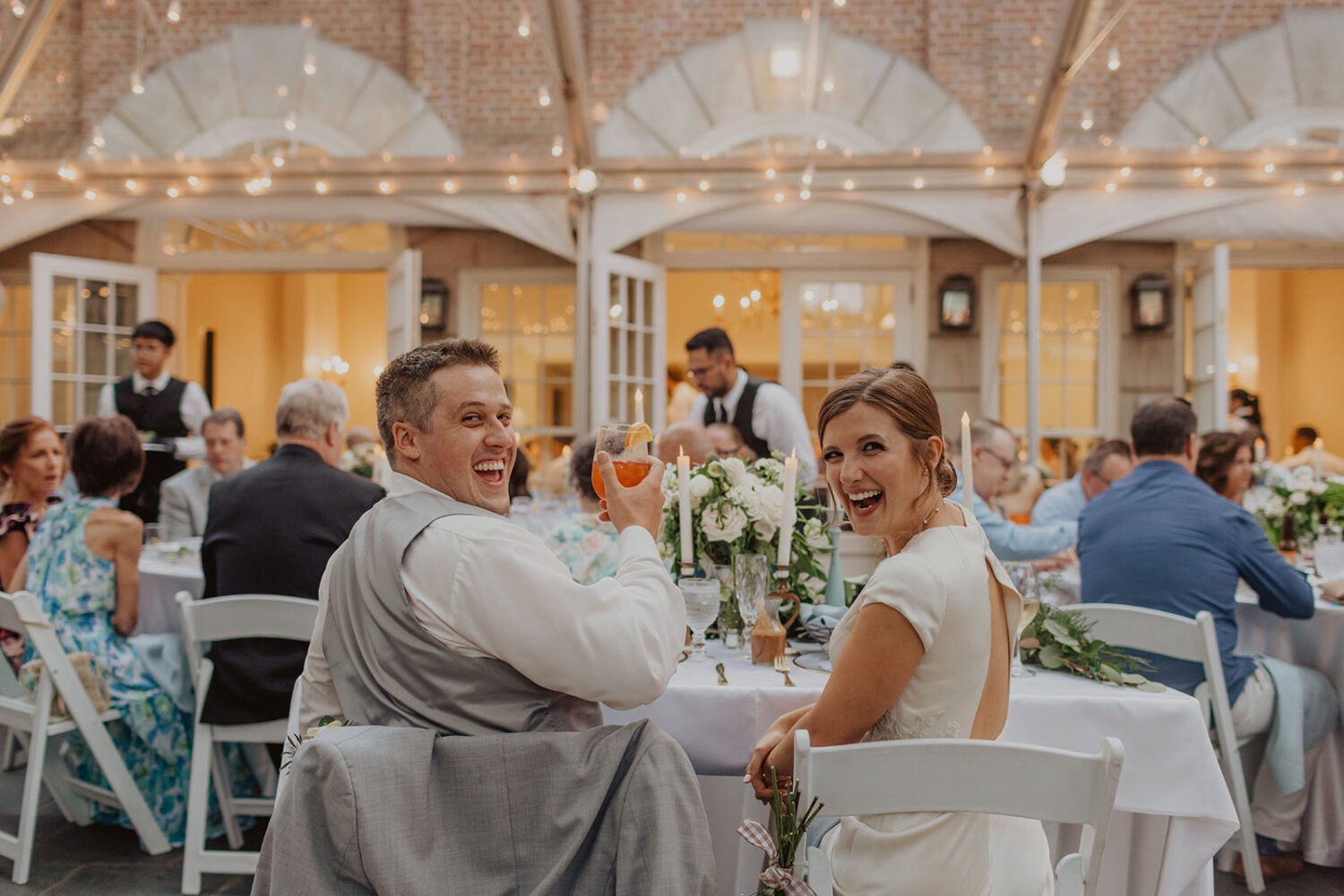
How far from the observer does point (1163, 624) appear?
102 inches

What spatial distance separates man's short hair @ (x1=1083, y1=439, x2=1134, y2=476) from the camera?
439 cm

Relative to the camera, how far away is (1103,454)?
4.40 m

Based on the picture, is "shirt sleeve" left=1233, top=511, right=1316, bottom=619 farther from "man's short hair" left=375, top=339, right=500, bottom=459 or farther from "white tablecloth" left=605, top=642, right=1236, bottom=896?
"man's short hair" left=375, top=339, right=500, bottom=459

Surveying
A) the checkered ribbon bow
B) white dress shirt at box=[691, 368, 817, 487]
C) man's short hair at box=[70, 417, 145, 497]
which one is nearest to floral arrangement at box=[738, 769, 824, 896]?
the checkered ribbon bow

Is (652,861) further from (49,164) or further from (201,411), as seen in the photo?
(49,164)

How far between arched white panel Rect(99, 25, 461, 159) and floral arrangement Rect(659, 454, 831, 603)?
668cm

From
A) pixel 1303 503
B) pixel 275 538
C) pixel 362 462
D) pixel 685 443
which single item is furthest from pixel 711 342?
pixel 275 538

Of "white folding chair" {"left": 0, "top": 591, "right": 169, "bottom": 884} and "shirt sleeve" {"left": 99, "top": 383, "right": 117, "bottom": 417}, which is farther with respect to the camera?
"shirt sleeve" {"left": 99, "top": 383, "right": 117, "bottom": 417}

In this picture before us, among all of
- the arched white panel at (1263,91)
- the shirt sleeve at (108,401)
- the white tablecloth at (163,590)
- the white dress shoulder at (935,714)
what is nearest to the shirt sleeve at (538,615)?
the white dress shoulder at (935,714)

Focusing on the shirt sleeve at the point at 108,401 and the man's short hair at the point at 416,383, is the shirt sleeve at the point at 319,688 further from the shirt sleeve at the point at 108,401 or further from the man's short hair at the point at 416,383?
the shirt sleeve at the point at 108,401

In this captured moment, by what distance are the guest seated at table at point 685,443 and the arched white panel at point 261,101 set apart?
551 centimetres

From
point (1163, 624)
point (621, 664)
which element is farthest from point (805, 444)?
point (621, 664)

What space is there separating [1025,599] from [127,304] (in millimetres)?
7774

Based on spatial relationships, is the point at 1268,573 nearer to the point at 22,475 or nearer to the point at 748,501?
the point at 748,501
